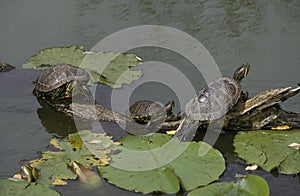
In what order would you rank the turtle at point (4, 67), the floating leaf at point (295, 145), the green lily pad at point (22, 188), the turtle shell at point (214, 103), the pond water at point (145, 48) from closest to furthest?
the green lily pad at point (22, 188), the floating leaf at point (295, 145), the turtle shell at point (214, 103), the pond water at point (145, 48), the turtle at point (4, 67)

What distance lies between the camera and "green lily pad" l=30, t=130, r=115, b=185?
12.7 ft

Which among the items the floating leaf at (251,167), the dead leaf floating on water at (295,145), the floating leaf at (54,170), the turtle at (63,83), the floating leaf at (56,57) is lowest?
the floating leaf at (251,167)

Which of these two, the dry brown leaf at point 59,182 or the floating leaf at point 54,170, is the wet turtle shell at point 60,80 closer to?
the floating leaf at point 54,170

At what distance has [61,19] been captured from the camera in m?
6.80

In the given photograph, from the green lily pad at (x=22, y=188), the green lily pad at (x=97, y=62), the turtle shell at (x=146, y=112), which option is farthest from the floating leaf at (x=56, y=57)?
the green lily pad at (x=22, y=188)

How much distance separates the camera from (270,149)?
156 inches

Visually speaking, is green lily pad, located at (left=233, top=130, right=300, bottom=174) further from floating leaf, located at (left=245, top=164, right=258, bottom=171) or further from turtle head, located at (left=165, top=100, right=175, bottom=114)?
turtle head, located at (left=165, top=100, right=175, bottom=114)

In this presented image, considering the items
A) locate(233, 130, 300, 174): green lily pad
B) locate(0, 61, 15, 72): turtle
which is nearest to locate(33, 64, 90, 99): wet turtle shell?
locate(0, 61, 15, 72): turtle

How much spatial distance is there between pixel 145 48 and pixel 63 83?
55.2 inches

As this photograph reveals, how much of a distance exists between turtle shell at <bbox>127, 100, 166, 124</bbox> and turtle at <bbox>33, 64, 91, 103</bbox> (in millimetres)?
611

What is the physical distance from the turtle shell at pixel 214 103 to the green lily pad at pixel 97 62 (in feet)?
3.81

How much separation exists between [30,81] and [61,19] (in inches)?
60.8

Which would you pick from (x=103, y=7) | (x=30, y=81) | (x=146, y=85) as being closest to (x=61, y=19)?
(x=103, y=7)

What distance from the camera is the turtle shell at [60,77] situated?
495cm
